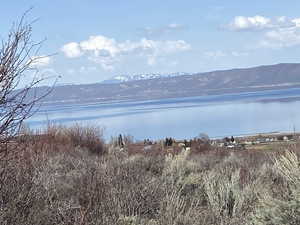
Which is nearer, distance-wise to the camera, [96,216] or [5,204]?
[5,204]

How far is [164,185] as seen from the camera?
8602 mm

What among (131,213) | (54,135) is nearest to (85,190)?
(131,213)

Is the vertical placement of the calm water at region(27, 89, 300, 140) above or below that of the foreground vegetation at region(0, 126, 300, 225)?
below

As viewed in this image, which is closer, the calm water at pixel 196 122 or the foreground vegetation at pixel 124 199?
the foreground vegetation at pixel 124 199

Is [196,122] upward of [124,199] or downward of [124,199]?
downward

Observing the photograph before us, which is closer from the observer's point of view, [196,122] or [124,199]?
[124,199]

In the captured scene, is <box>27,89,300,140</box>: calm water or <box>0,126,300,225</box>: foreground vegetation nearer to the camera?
<box>0,126,300,225</box>: foreground vegetation

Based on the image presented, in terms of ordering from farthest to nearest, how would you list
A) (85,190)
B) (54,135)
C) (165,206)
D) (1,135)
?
(54,135) → (85,190) → (165,206) → (1,135)

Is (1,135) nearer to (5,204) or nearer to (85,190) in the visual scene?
(5,204)

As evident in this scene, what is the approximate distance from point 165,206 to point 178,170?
6.47m

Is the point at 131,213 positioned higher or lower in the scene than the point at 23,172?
lower

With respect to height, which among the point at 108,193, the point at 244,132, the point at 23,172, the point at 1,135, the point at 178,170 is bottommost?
the point at 244,132

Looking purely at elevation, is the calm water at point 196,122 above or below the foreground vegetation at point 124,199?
below

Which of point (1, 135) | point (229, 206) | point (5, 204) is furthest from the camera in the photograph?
point (229, 206)
